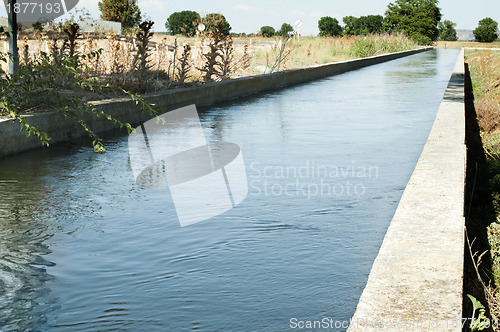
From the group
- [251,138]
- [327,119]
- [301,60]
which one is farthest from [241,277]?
[301,60]

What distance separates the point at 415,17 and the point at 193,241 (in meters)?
98.6

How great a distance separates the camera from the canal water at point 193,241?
11.6 ft

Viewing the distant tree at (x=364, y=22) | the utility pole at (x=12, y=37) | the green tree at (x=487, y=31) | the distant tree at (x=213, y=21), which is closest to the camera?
the utility pole at (x=12, y=37)

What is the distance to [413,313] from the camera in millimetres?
2707

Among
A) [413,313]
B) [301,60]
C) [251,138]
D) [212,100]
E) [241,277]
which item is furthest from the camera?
[301,60]

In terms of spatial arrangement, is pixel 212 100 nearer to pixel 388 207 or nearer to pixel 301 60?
pixel 388 207

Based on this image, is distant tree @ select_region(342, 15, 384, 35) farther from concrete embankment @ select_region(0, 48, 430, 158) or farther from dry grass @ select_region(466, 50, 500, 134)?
concrete embankment @ select_region(0, 48, 430, 158)

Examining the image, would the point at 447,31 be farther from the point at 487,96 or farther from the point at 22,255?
the point at 22,255

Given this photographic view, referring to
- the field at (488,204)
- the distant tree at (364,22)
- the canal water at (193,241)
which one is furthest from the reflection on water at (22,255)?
the distant tree at (364,22)

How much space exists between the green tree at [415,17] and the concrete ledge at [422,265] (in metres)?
91.1

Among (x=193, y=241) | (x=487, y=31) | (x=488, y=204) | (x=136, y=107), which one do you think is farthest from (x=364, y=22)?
(x=193, y=241)

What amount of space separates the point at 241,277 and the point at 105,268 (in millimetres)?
813

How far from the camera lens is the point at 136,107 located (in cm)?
995

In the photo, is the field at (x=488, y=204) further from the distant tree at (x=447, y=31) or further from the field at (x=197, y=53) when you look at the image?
the distant tree at (x=447, y=31)
